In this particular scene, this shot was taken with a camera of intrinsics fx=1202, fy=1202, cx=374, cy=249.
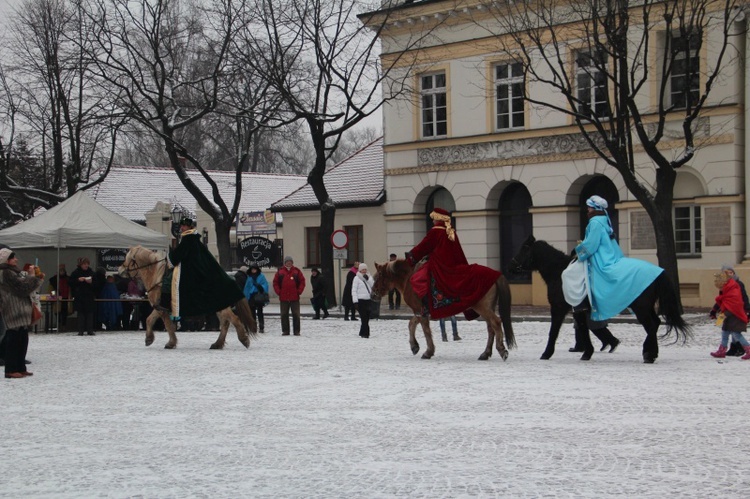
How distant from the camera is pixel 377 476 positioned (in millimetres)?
8562

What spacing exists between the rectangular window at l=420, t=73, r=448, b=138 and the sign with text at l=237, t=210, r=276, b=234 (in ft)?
21.1

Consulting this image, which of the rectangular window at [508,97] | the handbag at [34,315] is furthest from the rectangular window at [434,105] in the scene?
the handbag at [34,315]

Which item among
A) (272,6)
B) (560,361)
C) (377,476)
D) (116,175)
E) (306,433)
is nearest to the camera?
(377,476)

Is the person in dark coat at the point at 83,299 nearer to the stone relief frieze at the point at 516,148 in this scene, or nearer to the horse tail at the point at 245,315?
the horse tail at the point at 245,315

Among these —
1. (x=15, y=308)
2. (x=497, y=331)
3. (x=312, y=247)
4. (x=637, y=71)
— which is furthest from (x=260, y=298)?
(x=312, y=247)

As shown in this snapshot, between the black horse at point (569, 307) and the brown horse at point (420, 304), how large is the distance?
575 mm

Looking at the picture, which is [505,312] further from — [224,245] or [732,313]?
[224,245]

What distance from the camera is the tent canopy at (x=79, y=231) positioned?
93.7 feet

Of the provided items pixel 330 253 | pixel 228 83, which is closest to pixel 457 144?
pixel 330 253

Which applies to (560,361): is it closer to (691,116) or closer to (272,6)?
(691,116)

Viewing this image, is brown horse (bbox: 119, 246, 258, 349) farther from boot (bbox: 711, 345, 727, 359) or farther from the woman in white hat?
boot (bbox: 711, 345, 727, 359)

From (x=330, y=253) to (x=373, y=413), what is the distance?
2761 cm

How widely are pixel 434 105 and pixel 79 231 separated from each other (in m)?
15.3

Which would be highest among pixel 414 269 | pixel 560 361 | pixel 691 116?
pixel 691 116
